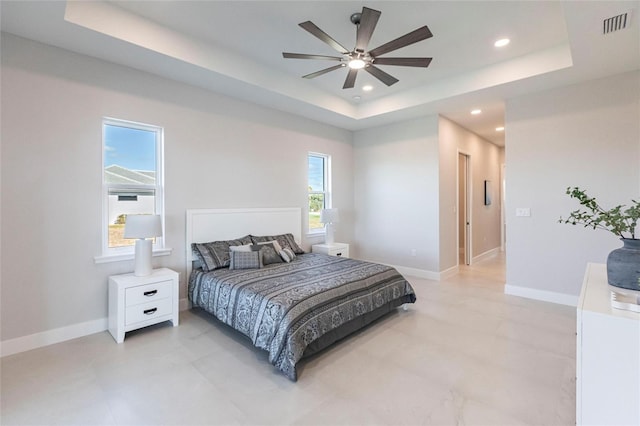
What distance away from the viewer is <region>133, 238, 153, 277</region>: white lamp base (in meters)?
3.11

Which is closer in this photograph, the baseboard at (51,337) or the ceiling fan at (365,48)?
the ceiling fan at (365,48)

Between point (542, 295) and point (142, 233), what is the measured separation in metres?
4.96

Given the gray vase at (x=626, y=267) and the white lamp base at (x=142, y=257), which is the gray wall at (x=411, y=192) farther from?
the white lamp base at (x=142, y=257)

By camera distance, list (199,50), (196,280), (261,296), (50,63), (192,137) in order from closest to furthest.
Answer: (261,296), (50,63), (199,50), (196,280), (192,137)

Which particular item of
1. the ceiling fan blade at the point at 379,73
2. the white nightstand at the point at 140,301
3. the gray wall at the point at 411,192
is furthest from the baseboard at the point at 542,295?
the white nightstand at the point at 140,301

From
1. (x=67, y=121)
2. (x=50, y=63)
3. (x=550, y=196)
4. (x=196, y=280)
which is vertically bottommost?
(x=196, y=280)

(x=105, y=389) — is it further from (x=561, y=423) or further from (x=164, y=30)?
(x=164, y=30)

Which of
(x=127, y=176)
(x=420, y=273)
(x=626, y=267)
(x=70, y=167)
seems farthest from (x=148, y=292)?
(x=420, y=273)

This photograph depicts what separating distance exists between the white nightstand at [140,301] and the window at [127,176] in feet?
1.53

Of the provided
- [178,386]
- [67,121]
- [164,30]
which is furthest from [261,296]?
[164,30]

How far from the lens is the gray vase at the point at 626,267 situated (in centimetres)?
158

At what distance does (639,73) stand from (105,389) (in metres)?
5.98

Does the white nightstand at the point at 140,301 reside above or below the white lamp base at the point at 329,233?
below

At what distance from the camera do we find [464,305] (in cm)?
384
